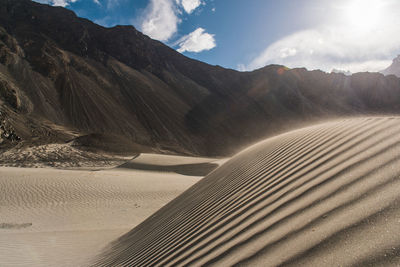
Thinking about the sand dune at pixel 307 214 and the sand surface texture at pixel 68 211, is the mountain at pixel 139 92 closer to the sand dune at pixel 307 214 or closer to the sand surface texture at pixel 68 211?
the sand surface texture at pixel 68 211

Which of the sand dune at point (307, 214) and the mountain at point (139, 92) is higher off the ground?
the mountain at point (139, 92)

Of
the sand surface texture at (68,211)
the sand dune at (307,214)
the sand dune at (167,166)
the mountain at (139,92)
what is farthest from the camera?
the mountain at (139,92)

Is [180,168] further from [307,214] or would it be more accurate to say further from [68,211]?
[307,214]

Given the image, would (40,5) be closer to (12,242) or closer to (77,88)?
(77,88)

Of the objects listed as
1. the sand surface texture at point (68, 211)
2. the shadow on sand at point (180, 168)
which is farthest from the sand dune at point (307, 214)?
the shadow on sand at point (180, 168)

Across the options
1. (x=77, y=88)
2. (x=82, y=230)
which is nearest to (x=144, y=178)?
(x=82, y=230)

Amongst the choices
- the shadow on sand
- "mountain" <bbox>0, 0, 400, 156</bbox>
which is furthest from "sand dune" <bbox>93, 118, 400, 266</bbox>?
"mountain" <bbox>0, 0, 400, 156</bbox>

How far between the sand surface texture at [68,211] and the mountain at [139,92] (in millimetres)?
14194

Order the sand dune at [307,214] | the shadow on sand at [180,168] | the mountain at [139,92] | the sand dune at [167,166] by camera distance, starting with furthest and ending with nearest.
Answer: the mountain at [139,92], the sand dune at [167,166], the shadow on sand at [180,168], the sand dune at [307,214]

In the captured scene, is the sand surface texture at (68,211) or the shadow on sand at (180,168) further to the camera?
the shadow on sand at (180,168)

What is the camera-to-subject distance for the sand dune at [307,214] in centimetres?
119

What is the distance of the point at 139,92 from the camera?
130 feet

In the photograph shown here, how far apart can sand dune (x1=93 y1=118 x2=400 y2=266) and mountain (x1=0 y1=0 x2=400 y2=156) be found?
75.1ft

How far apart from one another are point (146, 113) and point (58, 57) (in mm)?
16418
